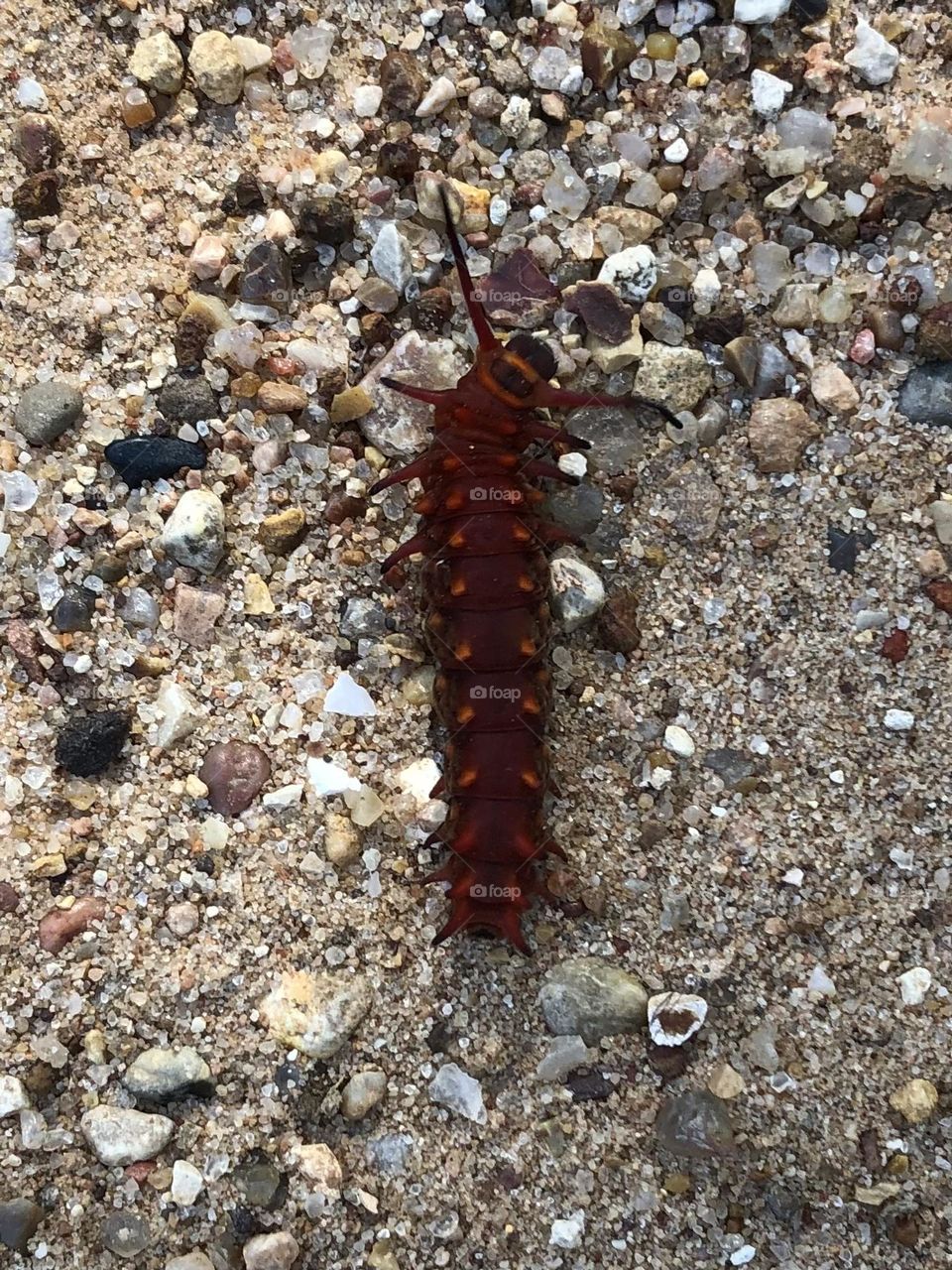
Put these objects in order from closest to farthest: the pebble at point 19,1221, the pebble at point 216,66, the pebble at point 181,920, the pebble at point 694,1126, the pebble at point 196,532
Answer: the pebble at point 19,1221
the pebble at point 694,1126
the pebble at point 181,920
the pebble at point 196,532
the pebble at point 216,66

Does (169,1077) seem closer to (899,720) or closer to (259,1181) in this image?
(259,1181)

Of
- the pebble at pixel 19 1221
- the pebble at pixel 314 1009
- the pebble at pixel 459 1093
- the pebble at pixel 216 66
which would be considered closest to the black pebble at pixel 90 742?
the pebble at pixel 314 1009

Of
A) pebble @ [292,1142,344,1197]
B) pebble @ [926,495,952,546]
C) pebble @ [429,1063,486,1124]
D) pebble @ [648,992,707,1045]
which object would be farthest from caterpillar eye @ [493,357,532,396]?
pebble @ [292,1142,344,1197]

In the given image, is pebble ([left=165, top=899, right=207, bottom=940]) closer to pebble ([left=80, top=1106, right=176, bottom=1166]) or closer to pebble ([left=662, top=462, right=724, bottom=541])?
pebble ([left=80, top=1106, right=176, bottom=1166])

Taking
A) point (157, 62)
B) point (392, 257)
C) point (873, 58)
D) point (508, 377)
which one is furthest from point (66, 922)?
point (873, 58)

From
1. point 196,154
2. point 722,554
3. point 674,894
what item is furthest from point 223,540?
point 674,894

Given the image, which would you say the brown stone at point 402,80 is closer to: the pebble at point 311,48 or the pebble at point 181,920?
the pebble at point 311,48
